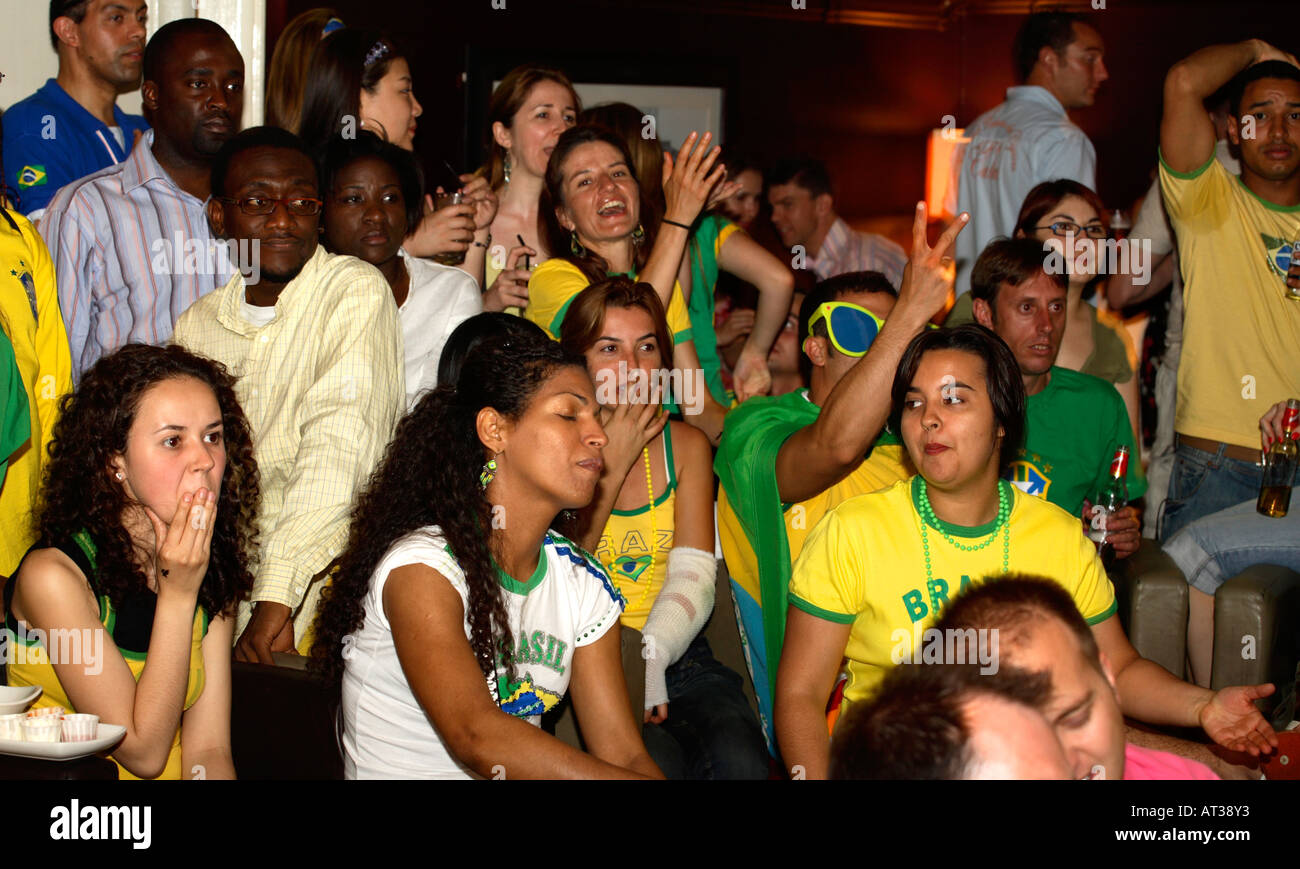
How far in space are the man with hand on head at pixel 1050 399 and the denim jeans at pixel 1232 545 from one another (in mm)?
135

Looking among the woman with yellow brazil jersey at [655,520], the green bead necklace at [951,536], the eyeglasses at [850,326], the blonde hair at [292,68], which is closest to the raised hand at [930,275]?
the green bead necklace at [951,536]

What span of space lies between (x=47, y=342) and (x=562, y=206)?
1.29 meters

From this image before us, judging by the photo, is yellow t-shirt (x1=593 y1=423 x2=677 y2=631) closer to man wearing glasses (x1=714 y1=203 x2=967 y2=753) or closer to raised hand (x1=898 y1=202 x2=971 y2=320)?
man wearing glasses (x1=714 y1=203 x2=967 y2=753)

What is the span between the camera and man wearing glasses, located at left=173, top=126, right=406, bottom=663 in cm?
250

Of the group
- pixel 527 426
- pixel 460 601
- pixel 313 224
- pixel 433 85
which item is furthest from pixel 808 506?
pixel 433 85

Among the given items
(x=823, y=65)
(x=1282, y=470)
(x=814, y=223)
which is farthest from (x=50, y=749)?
(x=823, y=65)

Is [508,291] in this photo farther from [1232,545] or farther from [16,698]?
[1232,545]

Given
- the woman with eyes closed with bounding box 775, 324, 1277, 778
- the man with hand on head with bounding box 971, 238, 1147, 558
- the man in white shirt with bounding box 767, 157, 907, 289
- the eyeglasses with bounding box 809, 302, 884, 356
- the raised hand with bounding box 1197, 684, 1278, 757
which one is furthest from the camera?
the man in white shirt with bounding box 767, 157, 907, 289

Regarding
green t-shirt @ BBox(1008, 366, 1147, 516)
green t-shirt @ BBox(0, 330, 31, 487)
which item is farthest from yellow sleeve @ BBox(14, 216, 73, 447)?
green t-shirt @ BBox(1008, 366, 1147, 516)

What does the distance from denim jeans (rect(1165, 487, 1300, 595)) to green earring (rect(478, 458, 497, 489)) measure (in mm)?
1805

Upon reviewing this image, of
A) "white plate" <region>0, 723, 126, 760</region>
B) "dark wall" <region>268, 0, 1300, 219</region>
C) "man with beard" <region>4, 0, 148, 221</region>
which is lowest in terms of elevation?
"white plate" <region>0, 723, 126, 760</region>

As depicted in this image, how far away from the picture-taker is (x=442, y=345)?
3.11m

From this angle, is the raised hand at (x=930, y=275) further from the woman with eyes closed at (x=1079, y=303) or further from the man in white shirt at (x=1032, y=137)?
the man in white shirt at (x=1032, y=137)
